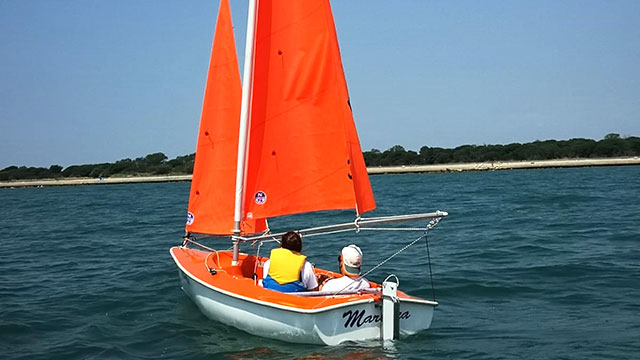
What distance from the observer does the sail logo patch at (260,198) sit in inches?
374

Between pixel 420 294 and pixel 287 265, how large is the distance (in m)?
4.14

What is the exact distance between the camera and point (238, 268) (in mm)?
10148

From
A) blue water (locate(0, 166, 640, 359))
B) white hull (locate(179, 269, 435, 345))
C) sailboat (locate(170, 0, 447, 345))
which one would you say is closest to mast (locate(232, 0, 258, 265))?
sailboat (locate(170, 0, 447, 345))

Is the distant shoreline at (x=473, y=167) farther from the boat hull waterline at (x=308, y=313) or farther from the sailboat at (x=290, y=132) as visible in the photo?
the boat hull waterline at (x=308, y=313)

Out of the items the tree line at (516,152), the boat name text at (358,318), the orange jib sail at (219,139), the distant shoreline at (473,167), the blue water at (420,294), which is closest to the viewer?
the boat name text at (358,318)

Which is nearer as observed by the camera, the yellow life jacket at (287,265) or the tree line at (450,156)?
the yellow life jacket at (287,265)

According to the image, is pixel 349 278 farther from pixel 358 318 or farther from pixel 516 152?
pixel 516 152

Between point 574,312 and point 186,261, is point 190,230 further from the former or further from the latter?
point 574,312

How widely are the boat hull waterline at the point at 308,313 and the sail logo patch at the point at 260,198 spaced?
1.20 m

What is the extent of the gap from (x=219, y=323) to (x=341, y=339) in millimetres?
2513

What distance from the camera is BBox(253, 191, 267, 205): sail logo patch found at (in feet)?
31.2

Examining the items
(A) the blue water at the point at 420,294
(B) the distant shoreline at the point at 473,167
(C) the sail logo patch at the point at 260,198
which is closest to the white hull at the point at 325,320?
(A) the blue water at the point at 420,294

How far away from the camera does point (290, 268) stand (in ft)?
27.5

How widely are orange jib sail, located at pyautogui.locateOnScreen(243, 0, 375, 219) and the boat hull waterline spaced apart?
1.40 m
